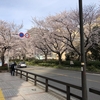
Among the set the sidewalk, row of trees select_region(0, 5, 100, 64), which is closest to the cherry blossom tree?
row of trees select_region(0, 5, 100, 64)

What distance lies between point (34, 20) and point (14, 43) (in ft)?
26.6

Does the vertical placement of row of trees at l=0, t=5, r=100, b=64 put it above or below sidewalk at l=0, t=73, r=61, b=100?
above

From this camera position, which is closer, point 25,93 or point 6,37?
point 25,93

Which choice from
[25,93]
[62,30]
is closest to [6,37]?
[62,30]

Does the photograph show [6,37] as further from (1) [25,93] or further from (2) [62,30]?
(1) [25,93]

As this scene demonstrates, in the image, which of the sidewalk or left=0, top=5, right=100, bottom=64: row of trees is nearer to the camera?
the sidewalk

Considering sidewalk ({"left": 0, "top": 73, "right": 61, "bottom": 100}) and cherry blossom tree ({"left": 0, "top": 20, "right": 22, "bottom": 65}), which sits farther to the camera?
cherry blossom tree ({"left": 0, "top": 20, "right": 22, "bottom": 65})

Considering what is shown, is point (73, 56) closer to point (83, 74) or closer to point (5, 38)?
point (5, 38)

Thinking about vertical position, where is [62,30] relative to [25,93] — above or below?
above

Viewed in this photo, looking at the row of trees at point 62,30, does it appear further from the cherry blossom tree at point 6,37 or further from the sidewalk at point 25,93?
the sidewalk at point 25,93

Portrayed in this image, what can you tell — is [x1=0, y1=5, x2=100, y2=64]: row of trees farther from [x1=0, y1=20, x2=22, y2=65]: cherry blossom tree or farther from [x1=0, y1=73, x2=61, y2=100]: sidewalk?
[x1=0, y1=73, x2=61, y2=100]: sidewalk

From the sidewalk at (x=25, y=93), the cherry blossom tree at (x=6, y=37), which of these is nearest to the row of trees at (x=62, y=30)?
the cherry blossom tree at (x=6, y=37)

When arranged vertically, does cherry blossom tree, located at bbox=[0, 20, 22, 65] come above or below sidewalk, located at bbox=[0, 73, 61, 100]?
above

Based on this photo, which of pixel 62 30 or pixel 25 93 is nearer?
pixel 25 93
